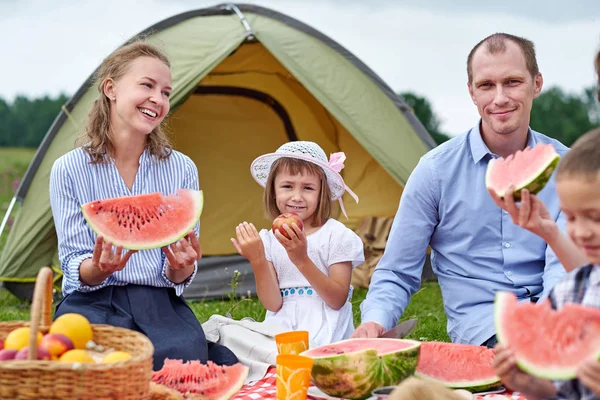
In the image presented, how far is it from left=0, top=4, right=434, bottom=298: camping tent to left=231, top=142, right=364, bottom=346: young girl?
1.68 meters

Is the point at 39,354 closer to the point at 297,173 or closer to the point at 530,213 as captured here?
the point at 530,213

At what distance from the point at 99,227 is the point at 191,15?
355 cm

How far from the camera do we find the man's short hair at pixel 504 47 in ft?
11.5

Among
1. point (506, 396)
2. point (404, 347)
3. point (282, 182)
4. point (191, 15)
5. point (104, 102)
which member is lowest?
point (506, 396)

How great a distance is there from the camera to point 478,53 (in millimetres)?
3564

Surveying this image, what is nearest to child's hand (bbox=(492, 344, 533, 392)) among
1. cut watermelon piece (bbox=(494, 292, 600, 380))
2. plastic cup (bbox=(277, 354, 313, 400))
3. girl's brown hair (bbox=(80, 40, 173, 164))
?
cut watermelon piece (bbox=(494, 292, 600, 380))

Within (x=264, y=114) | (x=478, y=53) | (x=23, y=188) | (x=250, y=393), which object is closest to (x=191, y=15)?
(x=264, y=114)

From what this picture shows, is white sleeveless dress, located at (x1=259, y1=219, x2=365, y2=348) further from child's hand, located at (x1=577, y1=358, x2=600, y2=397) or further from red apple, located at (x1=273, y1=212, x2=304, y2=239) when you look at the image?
child's hand, located at (x1=577, y1=358, x2=600, y2=397)

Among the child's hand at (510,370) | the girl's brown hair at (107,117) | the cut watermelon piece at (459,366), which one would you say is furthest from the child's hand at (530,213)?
the girl's brown hair at (107,117)

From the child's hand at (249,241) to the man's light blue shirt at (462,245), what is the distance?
0.59 m

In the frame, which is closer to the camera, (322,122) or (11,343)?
(11,343)

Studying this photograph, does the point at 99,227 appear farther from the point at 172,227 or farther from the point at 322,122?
the point at 322,122

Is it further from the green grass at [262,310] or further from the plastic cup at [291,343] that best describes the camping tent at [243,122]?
the plastic cup at [291,343]

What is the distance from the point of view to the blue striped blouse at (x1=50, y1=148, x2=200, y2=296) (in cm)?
350
